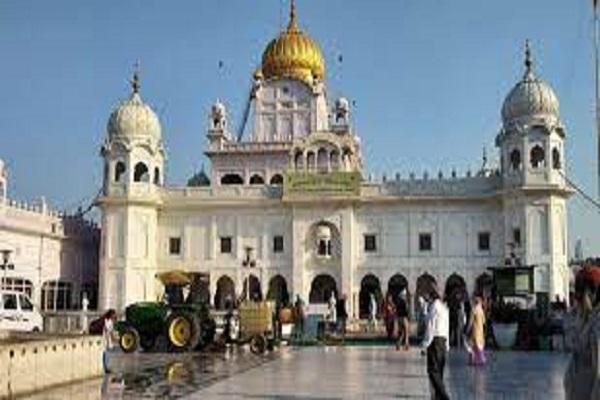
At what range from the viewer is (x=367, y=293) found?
149ft

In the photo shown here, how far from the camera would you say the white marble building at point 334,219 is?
4197 cm

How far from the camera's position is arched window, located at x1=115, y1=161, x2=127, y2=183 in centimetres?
4528

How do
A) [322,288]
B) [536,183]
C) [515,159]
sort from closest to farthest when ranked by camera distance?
1. [536,183]
2. [515,159]
3. [322,288]

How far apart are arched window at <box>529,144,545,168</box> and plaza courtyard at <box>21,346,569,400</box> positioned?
74.9ft

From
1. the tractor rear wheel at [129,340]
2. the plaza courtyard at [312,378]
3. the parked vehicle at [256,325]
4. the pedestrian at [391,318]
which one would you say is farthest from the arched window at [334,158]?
the plaza courtyard at [312,378]

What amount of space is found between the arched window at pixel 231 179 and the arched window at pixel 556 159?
717 inches

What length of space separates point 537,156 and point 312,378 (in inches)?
1211

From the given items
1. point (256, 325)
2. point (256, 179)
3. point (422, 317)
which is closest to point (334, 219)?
point (256, 179)

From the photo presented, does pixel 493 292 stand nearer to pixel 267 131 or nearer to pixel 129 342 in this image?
pixel 129 342

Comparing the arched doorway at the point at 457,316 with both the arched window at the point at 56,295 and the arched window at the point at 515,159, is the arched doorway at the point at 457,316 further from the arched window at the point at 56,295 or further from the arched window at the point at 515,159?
the arched window at the point at 56,295

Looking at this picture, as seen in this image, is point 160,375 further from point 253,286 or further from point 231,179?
point 231,179

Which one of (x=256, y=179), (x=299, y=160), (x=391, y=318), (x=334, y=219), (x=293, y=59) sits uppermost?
(x=293, y=59)

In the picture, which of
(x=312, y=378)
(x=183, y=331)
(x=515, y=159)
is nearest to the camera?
(x=312, y=378)

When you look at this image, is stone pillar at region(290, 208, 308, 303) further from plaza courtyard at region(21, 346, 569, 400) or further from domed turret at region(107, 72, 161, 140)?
plaza courtyard at region(21, 346, 569, 400)
